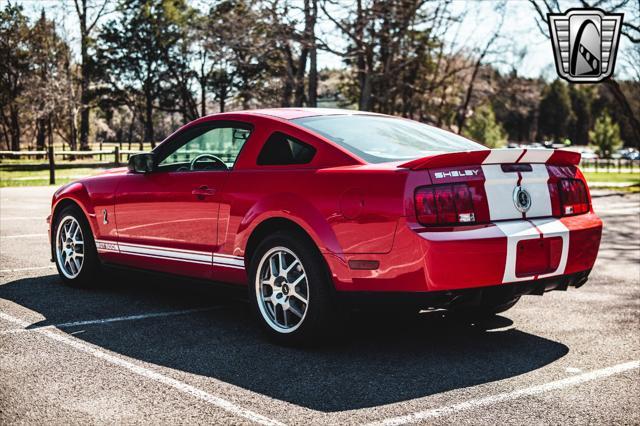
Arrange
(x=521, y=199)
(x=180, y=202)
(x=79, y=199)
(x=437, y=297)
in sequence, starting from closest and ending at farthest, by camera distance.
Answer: (x=437, y=297) → (x=521, y=199) → (x=180, y=202) → (x=79, y=199)

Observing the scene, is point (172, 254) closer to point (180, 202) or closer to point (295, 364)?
point (180, 202)

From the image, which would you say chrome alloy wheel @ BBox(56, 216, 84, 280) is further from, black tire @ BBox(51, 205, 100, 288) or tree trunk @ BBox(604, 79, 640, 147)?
tree trunk @ BBox(604, 79, 640, 147)

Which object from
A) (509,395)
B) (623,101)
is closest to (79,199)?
(509,395)

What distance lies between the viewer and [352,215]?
4.32 m

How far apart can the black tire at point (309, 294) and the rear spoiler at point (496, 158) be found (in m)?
0.79

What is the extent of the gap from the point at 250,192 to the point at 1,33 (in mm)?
56833

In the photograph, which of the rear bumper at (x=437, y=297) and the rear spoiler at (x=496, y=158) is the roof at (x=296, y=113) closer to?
the rear spoiler at (x=496, y=158)

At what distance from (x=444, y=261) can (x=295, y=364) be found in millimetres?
1051

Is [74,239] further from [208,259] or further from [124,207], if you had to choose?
[208,259]

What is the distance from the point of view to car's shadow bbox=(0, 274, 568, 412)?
156 inches

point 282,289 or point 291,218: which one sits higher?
point 291,218

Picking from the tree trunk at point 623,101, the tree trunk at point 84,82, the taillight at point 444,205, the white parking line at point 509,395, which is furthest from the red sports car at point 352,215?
the tree trunk at point 84,82

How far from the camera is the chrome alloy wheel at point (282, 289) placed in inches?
183

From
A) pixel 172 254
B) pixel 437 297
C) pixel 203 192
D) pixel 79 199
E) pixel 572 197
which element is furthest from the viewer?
pixel 79 199
